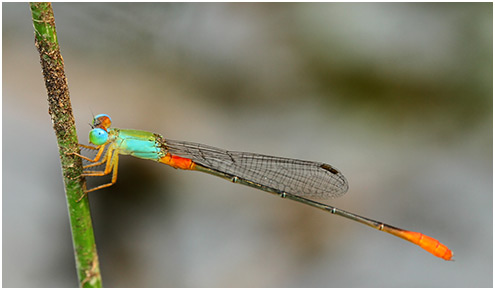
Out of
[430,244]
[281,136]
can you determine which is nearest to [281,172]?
[281,136]

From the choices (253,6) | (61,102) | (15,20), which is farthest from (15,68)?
(61,102)

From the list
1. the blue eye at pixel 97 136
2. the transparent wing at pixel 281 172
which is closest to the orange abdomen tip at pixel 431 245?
the transparent wing at pixel 281 172

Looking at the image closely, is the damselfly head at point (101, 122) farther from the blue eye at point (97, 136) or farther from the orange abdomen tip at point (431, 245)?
the orange abdomen tip at point (431, 245)

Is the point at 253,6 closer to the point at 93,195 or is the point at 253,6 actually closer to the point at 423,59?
the point at 423,59

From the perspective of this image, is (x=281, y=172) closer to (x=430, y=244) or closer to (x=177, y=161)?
(x=177, y=161)

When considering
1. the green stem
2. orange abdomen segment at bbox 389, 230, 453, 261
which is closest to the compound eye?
the green stem

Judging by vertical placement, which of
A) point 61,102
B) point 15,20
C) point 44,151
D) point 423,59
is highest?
point 423,59
